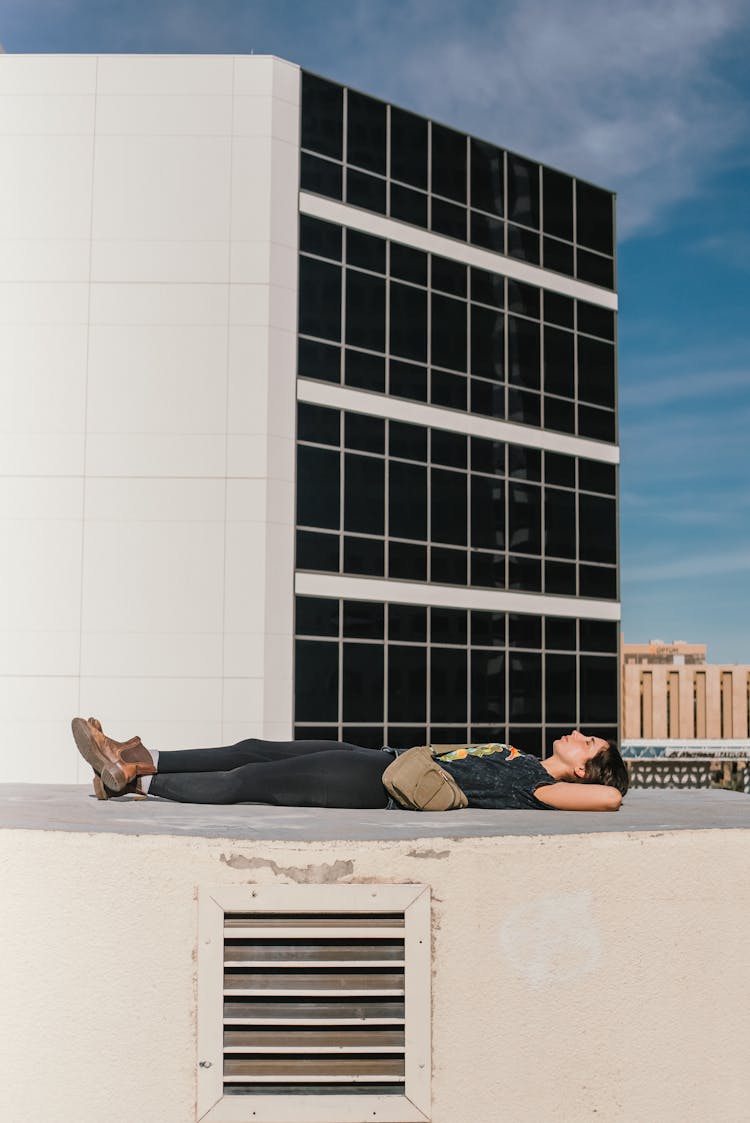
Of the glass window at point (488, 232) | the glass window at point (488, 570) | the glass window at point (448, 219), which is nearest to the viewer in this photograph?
the glass window at point (488, 570)

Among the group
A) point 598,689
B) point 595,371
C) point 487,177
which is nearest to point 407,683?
point 598,689

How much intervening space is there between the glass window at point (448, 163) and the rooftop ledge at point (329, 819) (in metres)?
17.9

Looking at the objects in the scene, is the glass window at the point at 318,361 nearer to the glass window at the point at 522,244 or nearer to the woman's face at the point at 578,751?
the glass window at the point at 522,244

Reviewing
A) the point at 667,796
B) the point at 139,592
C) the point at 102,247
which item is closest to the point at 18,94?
the point at 102,247

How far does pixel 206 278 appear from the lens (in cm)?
1911

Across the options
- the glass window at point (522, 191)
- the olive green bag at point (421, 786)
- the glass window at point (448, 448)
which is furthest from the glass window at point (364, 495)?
the olive green bag at point (421, 786)

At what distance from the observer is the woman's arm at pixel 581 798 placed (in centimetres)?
571

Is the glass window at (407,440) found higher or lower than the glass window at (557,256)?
lower

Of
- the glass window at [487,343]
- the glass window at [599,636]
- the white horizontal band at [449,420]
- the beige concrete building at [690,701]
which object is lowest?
the beige concrete building at [690,701]

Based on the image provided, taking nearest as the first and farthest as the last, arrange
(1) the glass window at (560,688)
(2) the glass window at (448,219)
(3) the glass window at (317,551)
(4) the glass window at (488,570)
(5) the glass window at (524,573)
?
(3) the glass window at (317,551)
(4) the glass window at (488,570)
(2) the glass window at (448,219)
(5) the glass window at (524,573)
(1) the glass window at (560,688)

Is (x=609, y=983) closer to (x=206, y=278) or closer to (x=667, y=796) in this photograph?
(x=667, y=796)

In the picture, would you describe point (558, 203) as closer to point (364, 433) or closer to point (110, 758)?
point (364, 433)

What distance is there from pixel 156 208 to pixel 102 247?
1141 millimetres

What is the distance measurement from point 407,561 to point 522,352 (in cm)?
555
